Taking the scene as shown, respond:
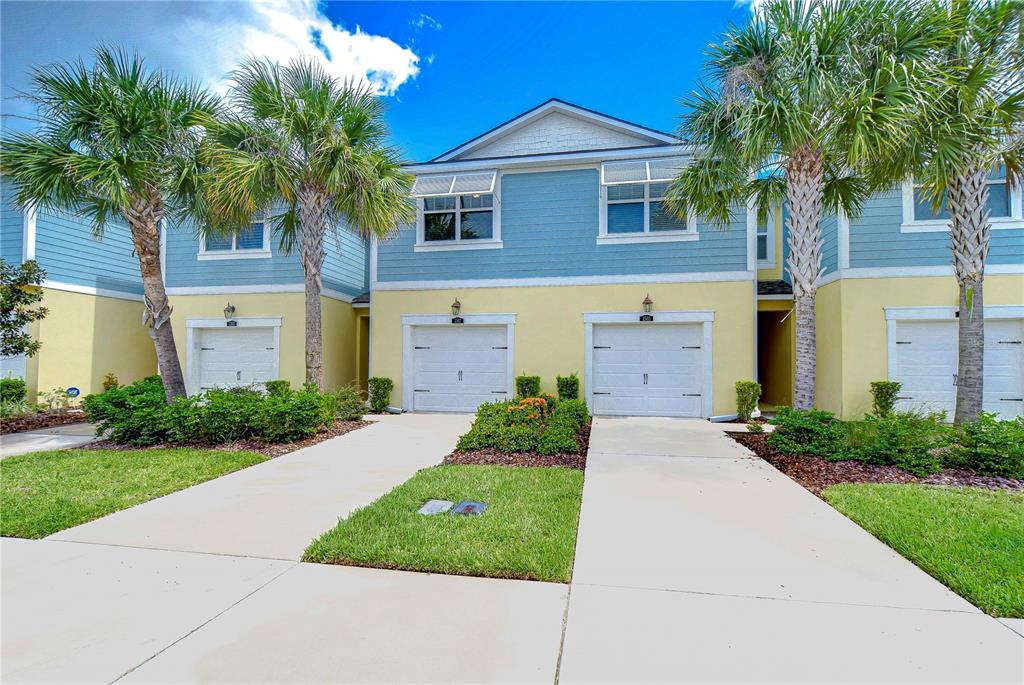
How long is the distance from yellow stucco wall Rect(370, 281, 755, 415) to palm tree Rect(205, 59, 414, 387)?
253 centimetres

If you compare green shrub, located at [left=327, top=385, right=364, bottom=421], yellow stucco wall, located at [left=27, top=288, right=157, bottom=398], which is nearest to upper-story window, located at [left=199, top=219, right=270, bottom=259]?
yellow stucco wall, located at [left=27, top=288, right=157, bottom=398]

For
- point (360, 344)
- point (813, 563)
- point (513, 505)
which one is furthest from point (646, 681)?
point (360, 344)

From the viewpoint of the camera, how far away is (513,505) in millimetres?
4383

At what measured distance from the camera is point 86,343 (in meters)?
11.3

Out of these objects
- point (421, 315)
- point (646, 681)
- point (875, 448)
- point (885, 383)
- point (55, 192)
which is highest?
point (55, 192)

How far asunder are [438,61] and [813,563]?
12.1 meters

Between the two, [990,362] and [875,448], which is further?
[990,362]

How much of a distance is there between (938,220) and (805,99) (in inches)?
219

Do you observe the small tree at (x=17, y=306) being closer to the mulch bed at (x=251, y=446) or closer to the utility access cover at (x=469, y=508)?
the mulch bed at (x=251, y=446)

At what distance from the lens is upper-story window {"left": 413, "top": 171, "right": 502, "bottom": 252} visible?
1081 cm

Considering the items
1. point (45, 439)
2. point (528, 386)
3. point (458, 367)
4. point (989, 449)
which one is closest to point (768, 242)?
point (528, 386)

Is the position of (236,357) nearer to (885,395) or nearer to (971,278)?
(885,395)

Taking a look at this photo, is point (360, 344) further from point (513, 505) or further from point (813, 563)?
point (813, 563)

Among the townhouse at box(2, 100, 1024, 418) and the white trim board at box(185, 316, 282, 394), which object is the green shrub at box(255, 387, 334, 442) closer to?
the townhouse at box(2, 100, 1024, 418)
